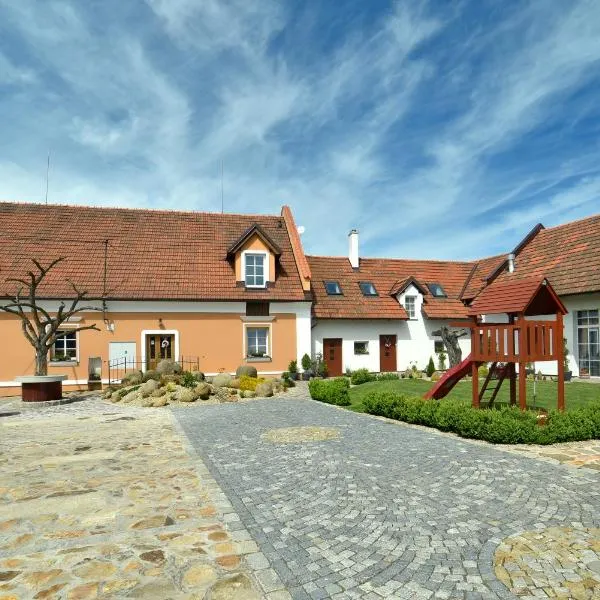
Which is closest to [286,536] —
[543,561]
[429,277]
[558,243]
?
[543,561]

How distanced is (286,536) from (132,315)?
18465 millimetres

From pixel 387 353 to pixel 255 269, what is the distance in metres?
9.00

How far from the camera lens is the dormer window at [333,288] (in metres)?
26.8

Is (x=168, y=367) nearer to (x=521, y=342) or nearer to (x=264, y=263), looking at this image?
(x=264, y=263)

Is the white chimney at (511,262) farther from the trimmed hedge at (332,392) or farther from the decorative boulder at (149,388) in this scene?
the decorative boulder at (149,388)

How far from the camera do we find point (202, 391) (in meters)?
17.1

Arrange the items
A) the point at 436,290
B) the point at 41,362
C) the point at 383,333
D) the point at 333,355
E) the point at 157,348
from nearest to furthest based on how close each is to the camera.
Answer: the point at 41,362, the point at 157,348, the point at 333,355, the point at 383,333, the point at 436,290

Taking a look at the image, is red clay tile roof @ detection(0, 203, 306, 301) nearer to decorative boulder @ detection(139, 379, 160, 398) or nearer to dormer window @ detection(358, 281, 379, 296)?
dormer window @ detection(358, 281, 379, 296)

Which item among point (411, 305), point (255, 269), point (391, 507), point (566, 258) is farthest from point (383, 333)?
point (391, 507)

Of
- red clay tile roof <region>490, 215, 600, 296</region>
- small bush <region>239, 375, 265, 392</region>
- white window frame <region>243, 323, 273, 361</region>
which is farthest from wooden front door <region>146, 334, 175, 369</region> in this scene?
red clay tile roof <region>490, 215, 600, 296</region>

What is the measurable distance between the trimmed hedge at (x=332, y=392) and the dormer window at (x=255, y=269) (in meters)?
8.30

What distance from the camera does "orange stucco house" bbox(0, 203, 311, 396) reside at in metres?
21.3

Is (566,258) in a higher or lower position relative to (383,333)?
higher

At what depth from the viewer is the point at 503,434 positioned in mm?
9078
